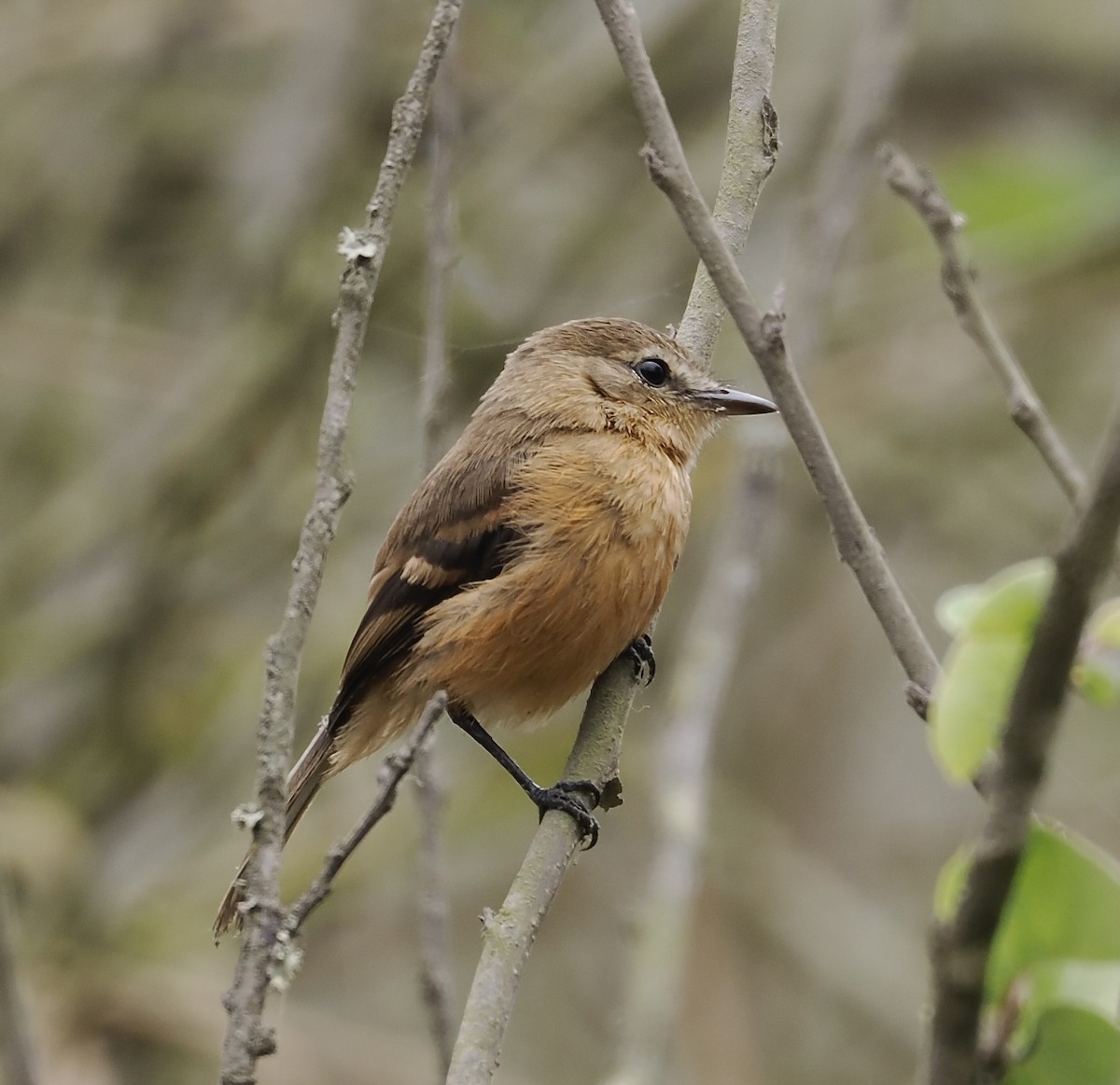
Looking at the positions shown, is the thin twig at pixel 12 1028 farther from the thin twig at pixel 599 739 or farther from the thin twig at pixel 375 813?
the thin twig at pixel 599 739

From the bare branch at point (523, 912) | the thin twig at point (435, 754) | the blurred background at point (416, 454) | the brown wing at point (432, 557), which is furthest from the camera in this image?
the blurred background at point (416, 454)

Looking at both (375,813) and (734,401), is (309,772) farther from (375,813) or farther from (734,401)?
(375,813)

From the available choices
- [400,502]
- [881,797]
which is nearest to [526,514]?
[400,502]

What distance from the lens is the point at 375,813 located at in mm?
2344

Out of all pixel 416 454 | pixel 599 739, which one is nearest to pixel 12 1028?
pixel 599 739

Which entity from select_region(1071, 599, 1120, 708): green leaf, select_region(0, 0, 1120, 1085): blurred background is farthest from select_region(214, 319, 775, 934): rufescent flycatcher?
select_region(1071, 599, 1120, 708): green leaf

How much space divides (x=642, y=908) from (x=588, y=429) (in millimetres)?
1323

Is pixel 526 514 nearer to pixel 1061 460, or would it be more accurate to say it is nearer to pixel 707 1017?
pixel 1061 460

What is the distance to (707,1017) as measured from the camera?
642 centimetres

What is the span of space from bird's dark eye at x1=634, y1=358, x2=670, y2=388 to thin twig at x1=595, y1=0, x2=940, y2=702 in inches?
79.2

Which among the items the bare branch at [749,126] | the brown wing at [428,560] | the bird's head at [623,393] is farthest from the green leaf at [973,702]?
the bird's head at [623,393]

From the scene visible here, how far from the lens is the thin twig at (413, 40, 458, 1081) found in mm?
3420

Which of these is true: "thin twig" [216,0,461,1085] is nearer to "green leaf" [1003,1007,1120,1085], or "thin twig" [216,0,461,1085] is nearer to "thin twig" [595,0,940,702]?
"thin twig" [595,0,940,702]

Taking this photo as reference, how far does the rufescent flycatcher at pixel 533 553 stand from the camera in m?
3.96
